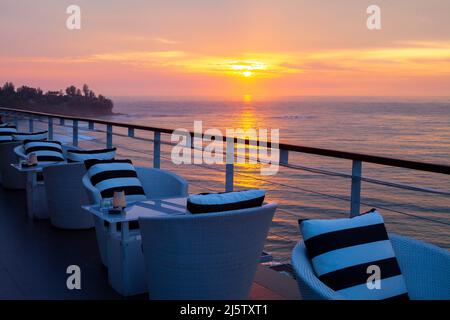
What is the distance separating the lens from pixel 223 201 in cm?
228

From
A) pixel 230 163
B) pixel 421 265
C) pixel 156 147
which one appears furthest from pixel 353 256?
pixel 156 147

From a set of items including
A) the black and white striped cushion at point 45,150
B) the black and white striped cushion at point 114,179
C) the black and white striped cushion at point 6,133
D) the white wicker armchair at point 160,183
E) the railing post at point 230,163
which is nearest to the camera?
the black and white striped cushion at point 114,179

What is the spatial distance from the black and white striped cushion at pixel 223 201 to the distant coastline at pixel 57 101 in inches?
1176

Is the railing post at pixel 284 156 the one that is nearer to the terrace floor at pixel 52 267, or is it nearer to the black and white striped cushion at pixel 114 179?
the terrace floor at pixel 52 267

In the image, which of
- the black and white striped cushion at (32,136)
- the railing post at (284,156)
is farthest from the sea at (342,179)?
the black and white striped cushion at (32,136)

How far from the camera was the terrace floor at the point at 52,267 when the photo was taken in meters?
2.81

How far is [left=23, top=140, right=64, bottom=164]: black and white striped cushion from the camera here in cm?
469

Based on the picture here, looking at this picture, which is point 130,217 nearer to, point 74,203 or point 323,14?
point 74,203

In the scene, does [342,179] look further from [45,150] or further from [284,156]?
[284,156]

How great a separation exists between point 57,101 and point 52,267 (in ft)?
180

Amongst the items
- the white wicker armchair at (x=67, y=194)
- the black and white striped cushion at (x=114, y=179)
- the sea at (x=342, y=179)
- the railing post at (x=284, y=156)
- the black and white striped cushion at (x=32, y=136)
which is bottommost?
the sea at (x=342, y=179)

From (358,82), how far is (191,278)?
21.7 m
